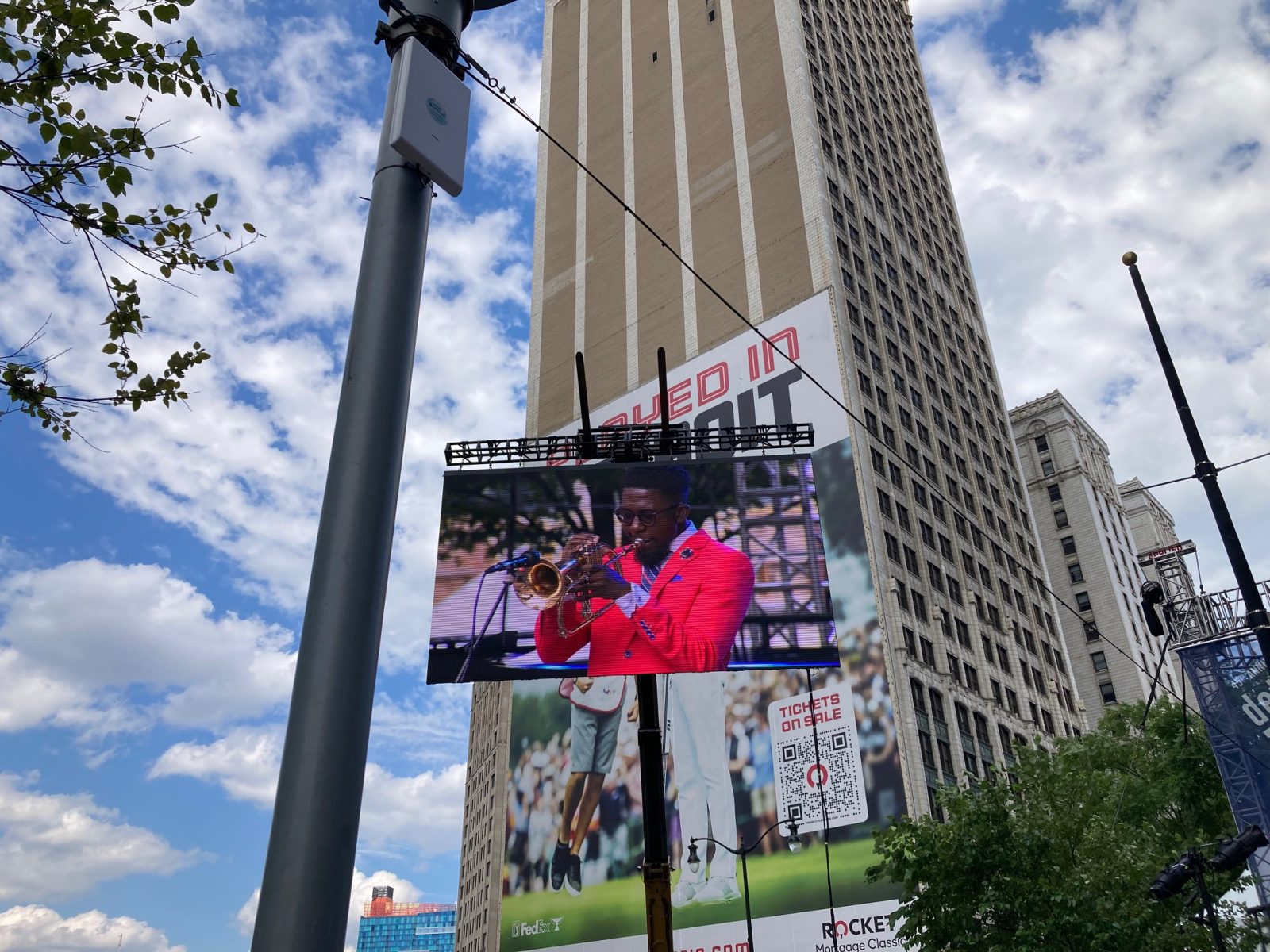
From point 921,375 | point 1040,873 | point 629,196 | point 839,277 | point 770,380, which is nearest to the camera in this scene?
point 1040,873

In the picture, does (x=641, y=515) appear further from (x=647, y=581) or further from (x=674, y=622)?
(x=674, y=622)

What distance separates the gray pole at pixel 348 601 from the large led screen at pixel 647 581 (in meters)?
13.2

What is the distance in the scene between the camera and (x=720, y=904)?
1959 inches

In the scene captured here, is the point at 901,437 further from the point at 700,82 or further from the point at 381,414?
the point at 381,414

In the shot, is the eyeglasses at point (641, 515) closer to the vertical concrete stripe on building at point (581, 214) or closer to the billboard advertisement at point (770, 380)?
the billboard advertisement at point (770, 380)

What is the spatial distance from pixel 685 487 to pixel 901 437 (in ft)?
159

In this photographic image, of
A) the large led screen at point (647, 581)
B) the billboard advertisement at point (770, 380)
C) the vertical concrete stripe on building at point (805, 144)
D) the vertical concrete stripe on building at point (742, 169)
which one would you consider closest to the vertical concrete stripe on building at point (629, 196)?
the billboard advertisement at point (770, 380)

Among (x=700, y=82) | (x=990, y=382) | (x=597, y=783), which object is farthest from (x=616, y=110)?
(x=597, y=783)

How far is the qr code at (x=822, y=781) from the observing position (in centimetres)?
4847

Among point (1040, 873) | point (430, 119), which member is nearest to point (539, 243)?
point (1040, 873)

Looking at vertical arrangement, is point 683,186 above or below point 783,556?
above

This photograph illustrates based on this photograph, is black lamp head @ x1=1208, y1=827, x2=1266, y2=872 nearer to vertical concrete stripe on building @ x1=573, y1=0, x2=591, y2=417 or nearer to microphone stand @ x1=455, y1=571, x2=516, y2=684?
microphone stand @ x1=455, y1=571, x2=516, y2=684

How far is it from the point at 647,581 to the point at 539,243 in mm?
74666

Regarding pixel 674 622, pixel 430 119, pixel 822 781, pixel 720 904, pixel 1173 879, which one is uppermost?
pixel 822 781
